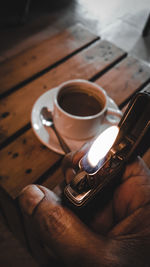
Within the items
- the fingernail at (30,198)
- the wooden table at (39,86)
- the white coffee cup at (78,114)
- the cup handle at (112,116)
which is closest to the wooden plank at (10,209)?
the wooden table at (39,86)

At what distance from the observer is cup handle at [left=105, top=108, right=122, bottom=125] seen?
0.65 m

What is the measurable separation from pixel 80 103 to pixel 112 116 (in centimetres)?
11

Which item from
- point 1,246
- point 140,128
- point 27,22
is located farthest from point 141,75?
point 27,22

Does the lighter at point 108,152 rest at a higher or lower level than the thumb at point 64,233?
higher

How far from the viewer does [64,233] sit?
368 millimetres

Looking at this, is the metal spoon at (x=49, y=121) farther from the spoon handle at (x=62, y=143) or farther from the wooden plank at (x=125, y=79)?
the wooden plank at (x=125, y=79)

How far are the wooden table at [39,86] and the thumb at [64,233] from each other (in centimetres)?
16

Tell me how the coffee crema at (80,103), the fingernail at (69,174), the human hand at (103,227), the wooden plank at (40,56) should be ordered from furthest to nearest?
the wooden plank at (40,56)
the coffee crema at (80,103)
the fingernail at (69,174)
the human hand at (103,227)

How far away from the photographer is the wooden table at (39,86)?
602mm

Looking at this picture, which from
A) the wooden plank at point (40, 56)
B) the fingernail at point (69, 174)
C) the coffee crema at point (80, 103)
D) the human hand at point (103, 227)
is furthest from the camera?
the wooden plank at point (40, 56)

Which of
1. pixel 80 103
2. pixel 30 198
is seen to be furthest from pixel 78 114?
pixel 30 198

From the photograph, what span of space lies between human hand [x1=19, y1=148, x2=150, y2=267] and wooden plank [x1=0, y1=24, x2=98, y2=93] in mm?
503

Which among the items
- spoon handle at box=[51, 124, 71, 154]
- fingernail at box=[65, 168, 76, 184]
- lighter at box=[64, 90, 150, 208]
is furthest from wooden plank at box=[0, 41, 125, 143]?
lighter at box=[64, 90, 150, 208]

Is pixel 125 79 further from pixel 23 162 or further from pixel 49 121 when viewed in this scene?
pixel 23 162
